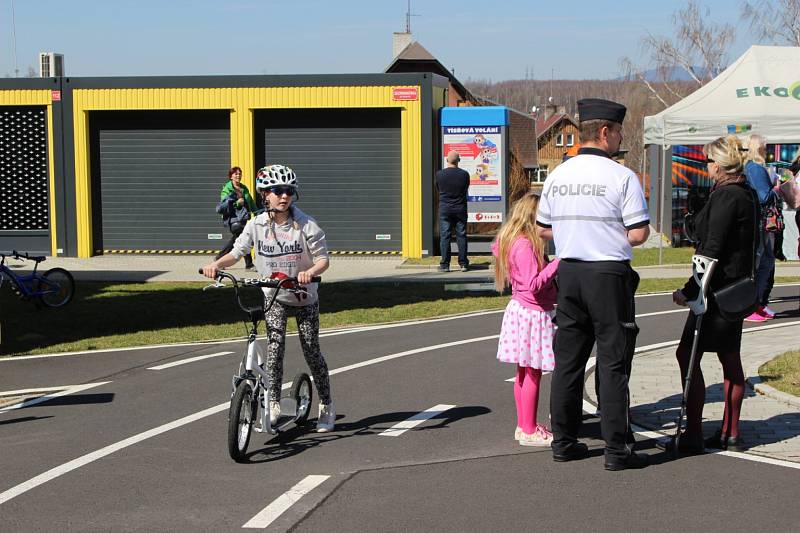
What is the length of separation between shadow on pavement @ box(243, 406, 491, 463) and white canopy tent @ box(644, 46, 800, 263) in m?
14.6

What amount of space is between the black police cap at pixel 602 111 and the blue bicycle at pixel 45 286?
415 inches

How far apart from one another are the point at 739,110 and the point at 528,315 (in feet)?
55.5

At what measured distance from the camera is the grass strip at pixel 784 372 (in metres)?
9.05

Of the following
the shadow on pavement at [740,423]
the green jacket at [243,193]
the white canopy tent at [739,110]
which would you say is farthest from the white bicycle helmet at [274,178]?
the white canopy tent at [739,110]

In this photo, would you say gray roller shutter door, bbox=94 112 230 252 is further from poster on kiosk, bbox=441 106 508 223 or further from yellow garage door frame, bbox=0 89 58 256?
poster on kiosk, bbox=441 106 508 223

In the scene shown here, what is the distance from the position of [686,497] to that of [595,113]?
223 cm

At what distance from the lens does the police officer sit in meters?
6.56

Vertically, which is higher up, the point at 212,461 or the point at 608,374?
the point at 608,374

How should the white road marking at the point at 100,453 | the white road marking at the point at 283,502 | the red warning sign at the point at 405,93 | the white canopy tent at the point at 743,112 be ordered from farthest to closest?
the red warning sign at the point at 405,93
the white canopy tent at the point at 743,112
the white road marking at the point at 100,453
the white road marking at the point at 283,502

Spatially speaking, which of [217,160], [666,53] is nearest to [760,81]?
[217,160]

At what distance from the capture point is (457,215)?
19.6 metres

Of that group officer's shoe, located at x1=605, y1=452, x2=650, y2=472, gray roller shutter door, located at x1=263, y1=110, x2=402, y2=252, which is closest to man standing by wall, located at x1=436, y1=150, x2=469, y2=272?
gray roller shutter door, located at x1=263, y1=110, x2=402, y2=252

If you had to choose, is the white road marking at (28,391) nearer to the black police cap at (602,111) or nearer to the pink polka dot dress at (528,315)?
the pink polka dot dress at (528,315)

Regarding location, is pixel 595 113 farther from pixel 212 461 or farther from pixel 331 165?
pixel 331 165
